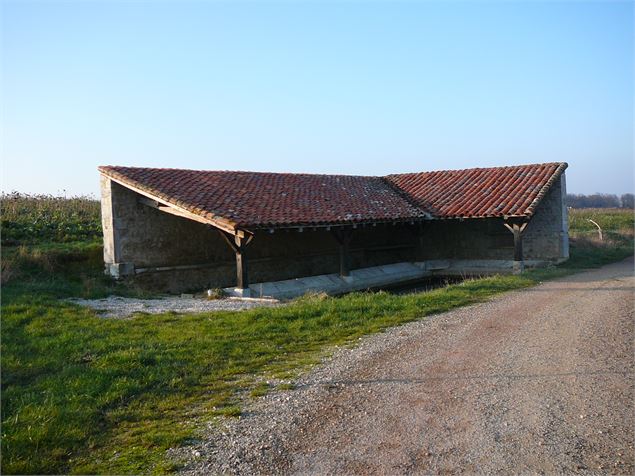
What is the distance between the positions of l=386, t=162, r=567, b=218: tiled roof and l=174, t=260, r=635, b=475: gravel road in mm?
9137

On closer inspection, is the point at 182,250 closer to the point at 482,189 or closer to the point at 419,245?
the point at 419,245

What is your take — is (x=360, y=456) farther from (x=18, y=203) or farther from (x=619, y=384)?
(x=18, y=203)

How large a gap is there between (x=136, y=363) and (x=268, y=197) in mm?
9386

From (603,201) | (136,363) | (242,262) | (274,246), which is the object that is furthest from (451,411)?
(603,201)

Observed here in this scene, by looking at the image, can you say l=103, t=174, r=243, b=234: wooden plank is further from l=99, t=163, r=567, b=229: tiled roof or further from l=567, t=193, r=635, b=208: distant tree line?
l=567, t=193, r=635, b=208: distant tree line

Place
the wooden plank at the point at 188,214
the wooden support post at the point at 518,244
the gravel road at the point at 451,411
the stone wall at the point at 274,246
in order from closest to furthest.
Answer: the gravel road at the point at 451,411
the wooden plank at the point at 188,214
the stone wall at the point at 274,246
the wooden support post at the point at 518,244

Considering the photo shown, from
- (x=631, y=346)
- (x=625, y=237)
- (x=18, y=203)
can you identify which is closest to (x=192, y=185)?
(x=18, y=203)

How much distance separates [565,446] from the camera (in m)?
3.98

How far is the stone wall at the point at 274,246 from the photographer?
43.8 ft

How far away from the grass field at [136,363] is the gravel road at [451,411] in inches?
19.1

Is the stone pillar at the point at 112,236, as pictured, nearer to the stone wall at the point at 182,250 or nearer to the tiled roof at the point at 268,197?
the stone wall at the point at 182,250

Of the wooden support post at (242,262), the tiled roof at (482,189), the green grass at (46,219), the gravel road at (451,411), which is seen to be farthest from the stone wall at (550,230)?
the green grass at (46,219)

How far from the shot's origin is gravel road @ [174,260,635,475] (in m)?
3.87

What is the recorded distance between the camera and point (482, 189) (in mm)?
18703
